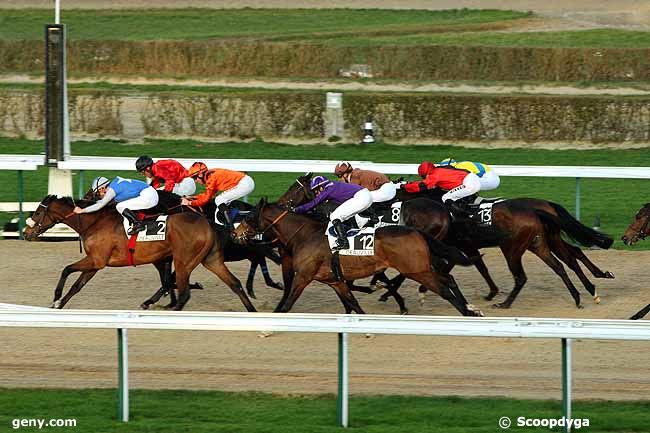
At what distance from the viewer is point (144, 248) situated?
33.4 ft

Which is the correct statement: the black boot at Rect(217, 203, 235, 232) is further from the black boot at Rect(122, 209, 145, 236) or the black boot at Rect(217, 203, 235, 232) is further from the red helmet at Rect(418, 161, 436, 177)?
the red helmet at Rect(418, 161, 436, 177)

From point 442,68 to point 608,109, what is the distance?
19.1 ft

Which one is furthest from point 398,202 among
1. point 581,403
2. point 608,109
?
point 608,109

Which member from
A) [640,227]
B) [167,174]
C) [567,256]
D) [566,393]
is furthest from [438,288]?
[167,174]

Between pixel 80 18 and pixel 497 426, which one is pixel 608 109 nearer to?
pixel 497 426

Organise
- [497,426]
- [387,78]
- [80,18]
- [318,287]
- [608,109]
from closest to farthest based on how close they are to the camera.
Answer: [497,426], [318,287], [608,109], [387,78], [80,18]

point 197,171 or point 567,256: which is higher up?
point 197,171

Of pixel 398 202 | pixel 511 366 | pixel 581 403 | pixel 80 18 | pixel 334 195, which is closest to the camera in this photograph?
pixel 581 403

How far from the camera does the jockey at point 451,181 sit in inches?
432

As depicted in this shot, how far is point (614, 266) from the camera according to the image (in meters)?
12.5

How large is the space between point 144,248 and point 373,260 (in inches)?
72.1

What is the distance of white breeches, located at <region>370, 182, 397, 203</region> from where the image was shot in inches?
423

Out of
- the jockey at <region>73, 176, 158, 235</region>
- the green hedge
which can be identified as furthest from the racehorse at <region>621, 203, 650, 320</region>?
the green hedge

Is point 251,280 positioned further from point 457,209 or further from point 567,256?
point 567,256
